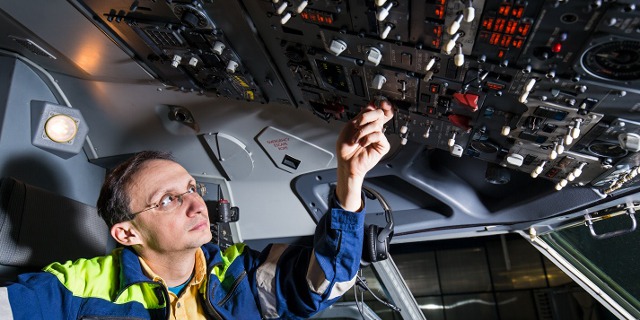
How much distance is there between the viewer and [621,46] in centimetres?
124

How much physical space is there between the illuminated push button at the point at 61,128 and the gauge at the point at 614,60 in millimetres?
2482

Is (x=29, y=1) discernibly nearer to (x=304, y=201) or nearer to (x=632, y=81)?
(x=304, y=201)

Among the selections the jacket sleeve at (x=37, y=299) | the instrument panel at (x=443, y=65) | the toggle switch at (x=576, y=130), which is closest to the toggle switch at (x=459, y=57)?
the instrument panel at (x=443, y=65)

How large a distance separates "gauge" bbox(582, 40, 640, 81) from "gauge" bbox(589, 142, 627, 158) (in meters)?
0.45

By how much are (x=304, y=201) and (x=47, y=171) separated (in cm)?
148

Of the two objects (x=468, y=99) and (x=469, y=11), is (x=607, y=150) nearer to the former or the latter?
(x=468, y=99)

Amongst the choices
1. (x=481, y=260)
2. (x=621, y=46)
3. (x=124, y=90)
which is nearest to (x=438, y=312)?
(x=481, y=260)

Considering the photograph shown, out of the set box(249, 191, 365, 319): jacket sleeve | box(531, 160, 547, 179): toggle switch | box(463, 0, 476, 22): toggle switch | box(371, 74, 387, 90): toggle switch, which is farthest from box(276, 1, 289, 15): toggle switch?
box(531, 160, 547, 179): toggle switch

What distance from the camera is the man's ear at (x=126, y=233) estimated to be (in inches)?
70.2

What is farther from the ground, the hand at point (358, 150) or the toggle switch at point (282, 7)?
the toggle switch at point (282, 7)

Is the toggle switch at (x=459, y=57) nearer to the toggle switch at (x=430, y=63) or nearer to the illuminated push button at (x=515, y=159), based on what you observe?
the toggle switch at (x=430, y=63)

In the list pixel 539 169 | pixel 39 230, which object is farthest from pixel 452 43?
pixel 39 230

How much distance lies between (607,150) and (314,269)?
122 centimetres

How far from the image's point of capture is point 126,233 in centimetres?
179
